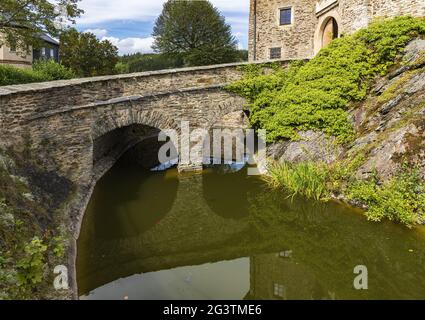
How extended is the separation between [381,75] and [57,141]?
11.8m

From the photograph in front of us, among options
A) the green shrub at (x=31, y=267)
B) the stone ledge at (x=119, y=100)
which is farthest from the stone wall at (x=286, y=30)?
the green shrub at (x=31, y=267)

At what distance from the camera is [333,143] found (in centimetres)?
1250

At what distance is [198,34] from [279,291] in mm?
34000

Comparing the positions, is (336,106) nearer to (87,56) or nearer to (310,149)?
(310,149)

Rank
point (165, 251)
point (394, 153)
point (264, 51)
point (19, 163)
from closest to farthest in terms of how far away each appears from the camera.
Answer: point (165, 251)
point (19, 163)
point (394, 153)
point (264, 51)

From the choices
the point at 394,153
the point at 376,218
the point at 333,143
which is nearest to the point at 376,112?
the point at 333,143

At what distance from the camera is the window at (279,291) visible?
6598 millimetres

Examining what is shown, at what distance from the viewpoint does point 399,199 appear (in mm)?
9125

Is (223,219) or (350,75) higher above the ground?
(350,75)

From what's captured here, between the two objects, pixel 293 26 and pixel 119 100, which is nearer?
pixel 119 100

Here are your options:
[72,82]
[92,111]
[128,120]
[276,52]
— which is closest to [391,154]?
[128,120]

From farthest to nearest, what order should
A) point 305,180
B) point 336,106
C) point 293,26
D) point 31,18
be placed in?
1. point 293,26
2. point 31,18
3. point 336,106
4. point 305,180

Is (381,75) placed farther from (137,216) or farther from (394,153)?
(137,216)

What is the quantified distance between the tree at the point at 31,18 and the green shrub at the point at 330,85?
9.90m
